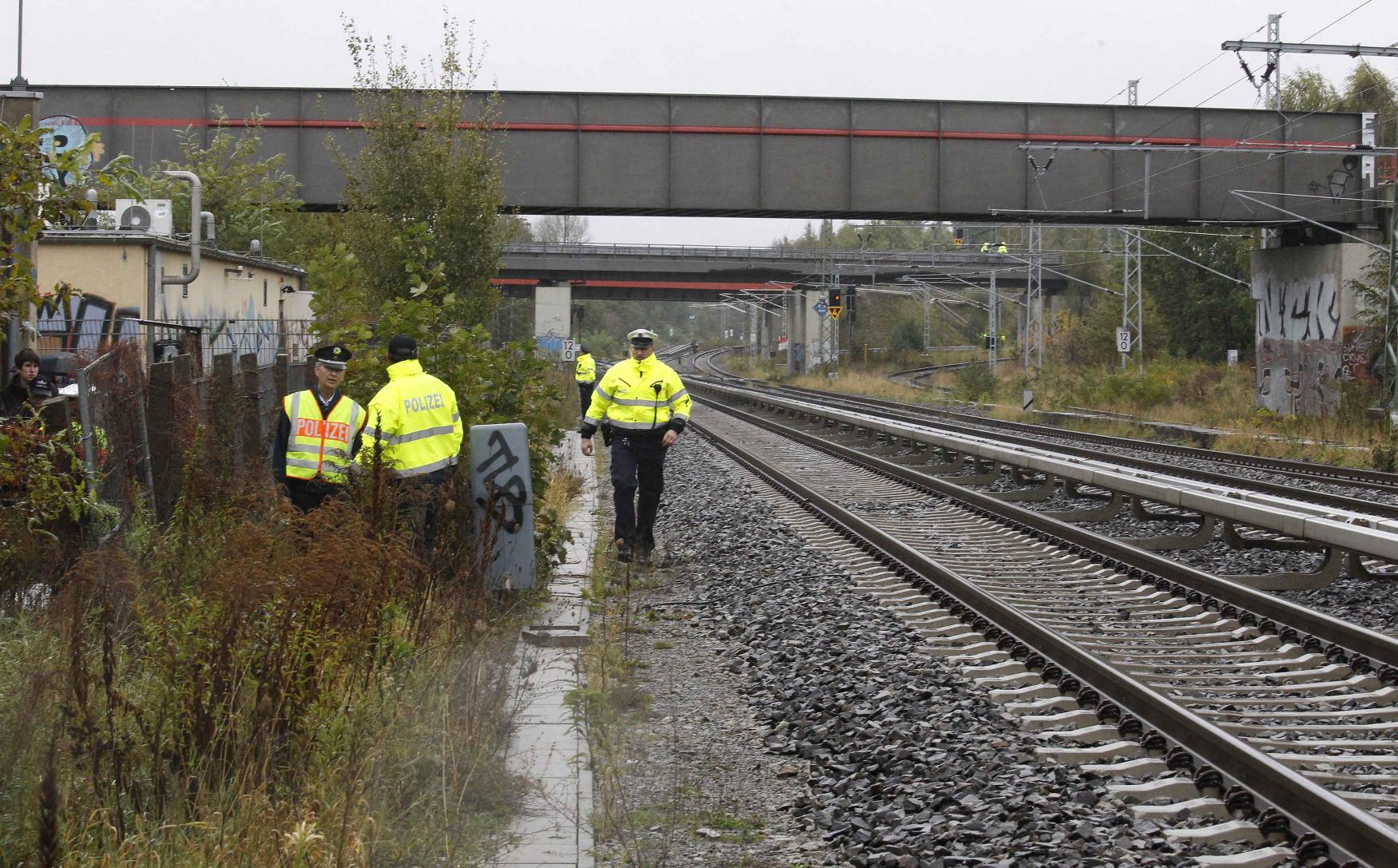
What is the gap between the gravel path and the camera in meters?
5.38

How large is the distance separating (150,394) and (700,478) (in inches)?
456

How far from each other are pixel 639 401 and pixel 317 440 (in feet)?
11.9

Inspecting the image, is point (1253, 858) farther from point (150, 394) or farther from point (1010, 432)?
point (1010, 432)

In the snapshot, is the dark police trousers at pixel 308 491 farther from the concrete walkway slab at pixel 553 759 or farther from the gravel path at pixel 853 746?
the gravel path at pixel 853 746

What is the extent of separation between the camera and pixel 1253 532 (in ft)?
46.5

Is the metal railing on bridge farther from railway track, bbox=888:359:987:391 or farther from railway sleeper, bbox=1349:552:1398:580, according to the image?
railway sleeper, bbox=1349:552:1398:580

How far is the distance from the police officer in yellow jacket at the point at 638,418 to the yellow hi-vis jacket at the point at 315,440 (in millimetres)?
3267

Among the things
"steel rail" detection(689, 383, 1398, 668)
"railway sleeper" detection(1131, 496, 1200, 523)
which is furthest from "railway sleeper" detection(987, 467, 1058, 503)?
"railway sleeper" detection(1131, 496, 1200, 523)

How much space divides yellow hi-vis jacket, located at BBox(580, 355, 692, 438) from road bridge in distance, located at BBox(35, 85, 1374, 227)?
19.2 metres

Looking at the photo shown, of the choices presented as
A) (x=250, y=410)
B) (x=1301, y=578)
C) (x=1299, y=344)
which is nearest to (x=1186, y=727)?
(x=1301, y=578)

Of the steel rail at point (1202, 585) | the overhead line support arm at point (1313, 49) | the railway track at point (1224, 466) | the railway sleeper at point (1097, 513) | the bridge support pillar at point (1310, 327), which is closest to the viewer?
→ the steel rail at point (1202, 585)

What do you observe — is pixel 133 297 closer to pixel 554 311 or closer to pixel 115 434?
Answer: pixel 115 434

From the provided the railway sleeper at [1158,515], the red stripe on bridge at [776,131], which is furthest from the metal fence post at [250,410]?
the red stripe on bridge at [776,131]

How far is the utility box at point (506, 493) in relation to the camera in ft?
31.1
